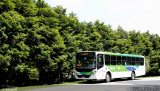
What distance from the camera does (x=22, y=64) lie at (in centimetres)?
2556

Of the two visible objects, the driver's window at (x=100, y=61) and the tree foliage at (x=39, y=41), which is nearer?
the tree foliage at (x=39, y=41)

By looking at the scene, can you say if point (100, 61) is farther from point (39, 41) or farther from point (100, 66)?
point (39, 41)

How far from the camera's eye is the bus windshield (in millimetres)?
A: 29672

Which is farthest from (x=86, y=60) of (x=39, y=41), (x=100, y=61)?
(x=39, y=41)

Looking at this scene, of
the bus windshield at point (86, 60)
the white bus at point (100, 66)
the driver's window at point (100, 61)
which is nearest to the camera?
the white bus at point (100, 66)

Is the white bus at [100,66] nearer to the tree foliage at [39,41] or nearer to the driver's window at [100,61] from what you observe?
the driver's window at [100,61]

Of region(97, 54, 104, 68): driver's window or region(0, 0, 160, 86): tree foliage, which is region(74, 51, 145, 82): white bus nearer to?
region(97, 54, 104, 68): driver's window

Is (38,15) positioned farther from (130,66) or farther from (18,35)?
(130,66)

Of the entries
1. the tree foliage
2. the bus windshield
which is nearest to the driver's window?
the bus windshield

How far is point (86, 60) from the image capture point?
30.0 meters

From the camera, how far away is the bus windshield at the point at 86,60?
97.3 ft

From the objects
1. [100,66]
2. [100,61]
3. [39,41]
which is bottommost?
[100,66]

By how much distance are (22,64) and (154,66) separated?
2827cm

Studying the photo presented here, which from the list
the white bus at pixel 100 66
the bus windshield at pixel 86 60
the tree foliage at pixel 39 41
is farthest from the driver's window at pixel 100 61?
the tree foliage at pixel 39 41
